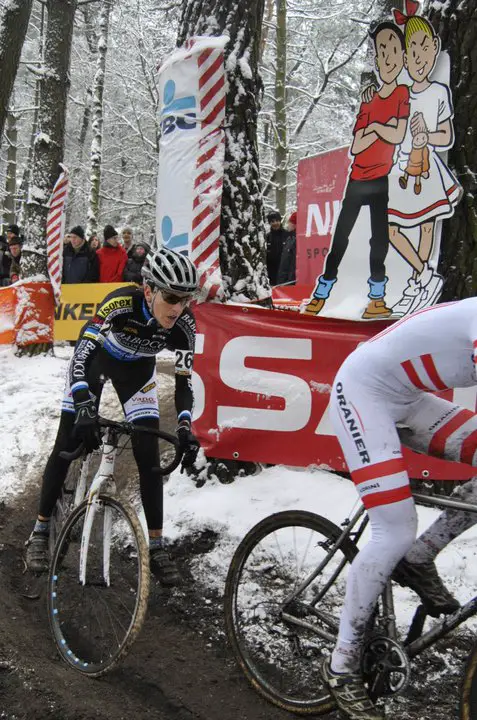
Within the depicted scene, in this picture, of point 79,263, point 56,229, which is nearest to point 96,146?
point 79,263

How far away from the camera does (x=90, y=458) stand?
179 inches

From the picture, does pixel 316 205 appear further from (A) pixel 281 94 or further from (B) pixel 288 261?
(A) pixel 281 94

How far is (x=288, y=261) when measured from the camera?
1263 cm

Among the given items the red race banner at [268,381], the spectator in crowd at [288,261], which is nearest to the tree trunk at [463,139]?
Answer: the red race banner at [268,381]

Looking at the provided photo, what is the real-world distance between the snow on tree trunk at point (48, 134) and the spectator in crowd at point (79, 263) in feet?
5.08

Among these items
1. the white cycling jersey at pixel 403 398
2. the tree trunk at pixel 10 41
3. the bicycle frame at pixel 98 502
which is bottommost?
the bicycle frame at pixel 98 502

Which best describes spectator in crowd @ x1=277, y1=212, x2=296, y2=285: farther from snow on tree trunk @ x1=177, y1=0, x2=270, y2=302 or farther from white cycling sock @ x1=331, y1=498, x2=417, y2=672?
white cycling sock @ x1=331, y1=498, x2=417, y2=672

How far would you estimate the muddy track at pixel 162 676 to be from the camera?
3424 mm

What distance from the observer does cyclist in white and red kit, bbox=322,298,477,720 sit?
3.17 metres

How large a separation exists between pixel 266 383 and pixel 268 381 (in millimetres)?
24

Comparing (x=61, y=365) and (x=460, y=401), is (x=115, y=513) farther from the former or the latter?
(x=61, y=365)

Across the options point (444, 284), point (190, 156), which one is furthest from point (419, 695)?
point (190, 156)

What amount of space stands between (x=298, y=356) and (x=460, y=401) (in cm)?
133

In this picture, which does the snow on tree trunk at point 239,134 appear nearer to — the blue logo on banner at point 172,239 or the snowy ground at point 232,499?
the blue logo on banner at point 172,239
